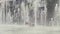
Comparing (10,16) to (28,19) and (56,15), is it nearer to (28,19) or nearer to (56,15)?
(28,19)

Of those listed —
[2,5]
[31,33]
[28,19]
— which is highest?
[2,5]

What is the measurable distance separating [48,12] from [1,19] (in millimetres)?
364

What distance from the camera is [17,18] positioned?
85 centimetres

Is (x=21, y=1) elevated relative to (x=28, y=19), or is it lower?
elevated

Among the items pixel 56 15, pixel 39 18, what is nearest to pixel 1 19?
pixel 39 18

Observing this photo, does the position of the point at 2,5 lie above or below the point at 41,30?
above

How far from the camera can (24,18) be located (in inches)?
33.0

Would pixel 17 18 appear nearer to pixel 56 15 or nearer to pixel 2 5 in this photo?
A: pixel 2 5

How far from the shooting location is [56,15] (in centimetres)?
80

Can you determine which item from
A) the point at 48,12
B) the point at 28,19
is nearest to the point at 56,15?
the point at 48,12

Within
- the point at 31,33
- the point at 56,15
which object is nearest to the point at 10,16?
the point at 31,33

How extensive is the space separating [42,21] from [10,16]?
245 mm

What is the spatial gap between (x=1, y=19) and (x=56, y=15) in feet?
1.37

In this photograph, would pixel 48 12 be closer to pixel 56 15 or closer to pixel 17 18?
pixel 56 15
